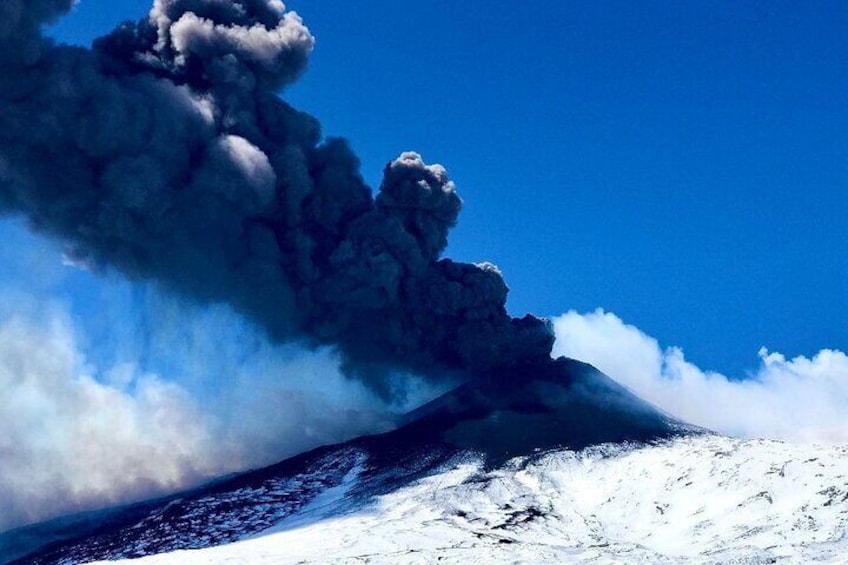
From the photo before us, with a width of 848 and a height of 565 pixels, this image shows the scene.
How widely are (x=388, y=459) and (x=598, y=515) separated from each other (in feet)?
63.8

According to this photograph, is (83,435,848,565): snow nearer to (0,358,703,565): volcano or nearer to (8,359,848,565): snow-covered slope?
(8,359,848,565): snow-covered slope

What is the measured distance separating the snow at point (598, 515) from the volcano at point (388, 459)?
7.04 ft

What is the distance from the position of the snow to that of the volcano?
2.15m

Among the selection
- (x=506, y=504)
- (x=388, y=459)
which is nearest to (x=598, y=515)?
(x=506, y=504)

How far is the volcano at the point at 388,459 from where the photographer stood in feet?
168

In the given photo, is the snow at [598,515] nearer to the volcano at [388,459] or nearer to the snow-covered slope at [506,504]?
the snow-covered slope at [506,504]

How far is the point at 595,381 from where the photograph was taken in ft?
270

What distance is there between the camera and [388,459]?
63719 millimetres

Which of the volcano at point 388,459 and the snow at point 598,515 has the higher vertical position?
the volcano at point 388,459

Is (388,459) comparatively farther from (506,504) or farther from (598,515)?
(598,515)

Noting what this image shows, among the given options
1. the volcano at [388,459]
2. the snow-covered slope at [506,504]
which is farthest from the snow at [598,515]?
the volcano at [388,459]

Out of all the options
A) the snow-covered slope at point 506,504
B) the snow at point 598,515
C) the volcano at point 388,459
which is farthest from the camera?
the volcano at point 388,459

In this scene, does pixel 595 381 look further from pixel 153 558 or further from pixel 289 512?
pixel 153 558

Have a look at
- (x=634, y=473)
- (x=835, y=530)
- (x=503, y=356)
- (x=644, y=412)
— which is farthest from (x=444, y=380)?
(x=835, y=530)
